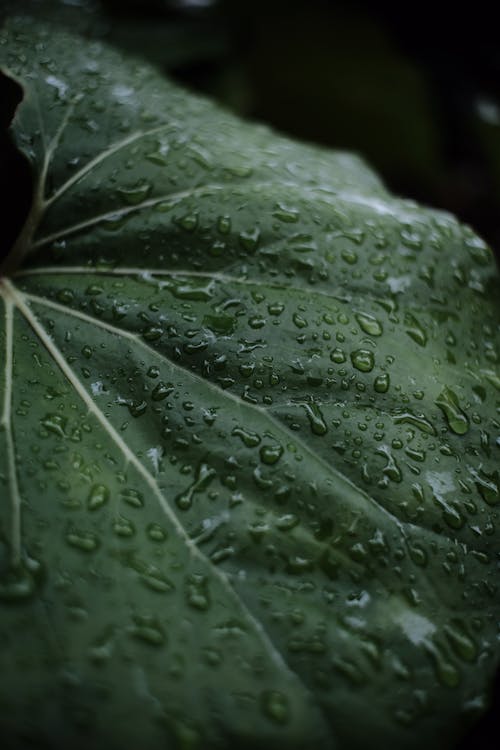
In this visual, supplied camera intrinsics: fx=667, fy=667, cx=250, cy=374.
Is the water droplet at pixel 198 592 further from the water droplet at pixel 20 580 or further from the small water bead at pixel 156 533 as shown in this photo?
the water droplet at pixel 20 580

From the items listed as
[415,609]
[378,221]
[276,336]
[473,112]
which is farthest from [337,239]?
[473,112]

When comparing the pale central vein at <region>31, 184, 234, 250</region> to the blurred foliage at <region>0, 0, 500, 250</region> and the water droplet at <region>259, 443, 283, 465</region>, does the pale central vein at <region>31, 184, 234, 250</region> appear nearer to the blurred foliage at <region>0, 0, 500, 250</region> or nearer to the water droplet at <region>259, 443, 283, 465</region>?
the water droplet at <region>259, 443, 283, 465</region>

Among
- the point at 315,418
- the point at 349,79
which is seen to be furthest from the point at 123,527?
the point at 349,79

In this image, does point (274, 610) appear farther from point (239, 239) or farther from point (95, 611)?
point (239, 239)

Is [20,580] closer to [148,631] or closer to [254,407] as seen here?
[148,631]

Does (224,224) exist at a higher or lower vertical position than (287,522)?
higher

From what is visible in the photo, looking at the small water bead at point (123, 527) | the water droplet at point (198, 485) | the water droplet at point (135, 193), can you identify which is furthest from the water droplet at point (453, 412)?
the water droplet at point (135, 193)
